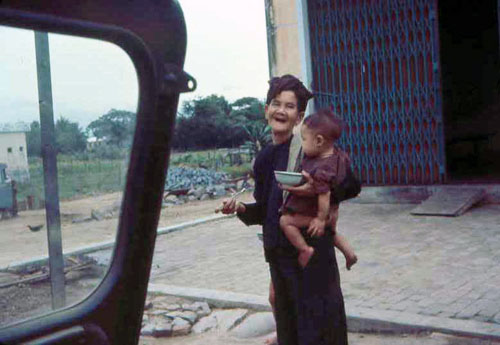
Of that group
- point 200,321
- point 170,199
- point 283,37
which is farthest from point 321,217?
point 170,199

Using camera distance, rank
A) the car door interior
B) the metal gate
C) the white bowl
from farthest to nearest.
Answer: the metal gate < the white bowl < the car door interior

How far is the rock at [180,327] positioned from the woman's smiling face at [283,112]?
6.55 ft

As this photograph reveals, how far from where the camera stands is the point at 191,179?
1939 centimetres

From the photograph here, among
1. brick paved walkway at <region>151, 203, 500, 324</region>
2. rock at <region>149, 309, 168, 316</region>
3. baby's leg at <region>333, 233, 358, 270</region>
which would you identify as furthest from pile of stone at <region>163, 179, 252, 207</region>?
baby's leg at <region>333, 233, 358, 270</region>

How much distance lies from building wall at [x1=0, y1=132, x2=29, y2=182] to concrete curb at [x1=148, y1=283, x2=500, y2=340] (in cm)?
334

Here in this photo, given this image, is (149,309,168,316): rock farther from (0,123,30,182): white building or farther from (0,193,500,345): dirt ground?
(0,123,30,182): white building

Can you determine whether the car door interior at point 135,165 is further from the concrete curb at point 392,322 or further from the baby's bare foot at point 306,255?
the concrete curb at point 392,322

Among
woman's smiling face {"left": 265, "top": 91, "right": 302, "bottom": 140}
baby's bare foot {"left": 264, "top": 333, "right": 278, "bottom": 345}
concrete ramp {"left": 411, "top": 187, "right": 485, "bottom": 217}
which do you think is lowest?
baby's bare foot {"left": 264, "top": 333, "right": 278, "bottom": 345}

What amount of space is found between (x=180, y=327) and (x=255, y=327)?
544 millimetres

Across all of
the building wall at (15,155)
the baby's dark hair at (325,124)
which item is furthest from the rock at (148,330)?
the building wall at (15,155)

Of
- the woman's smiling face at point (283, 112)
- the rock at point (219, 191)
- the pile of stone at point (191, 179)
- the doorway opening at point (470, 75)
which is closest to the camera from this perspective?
the woman's smiling face at point (283, 112)

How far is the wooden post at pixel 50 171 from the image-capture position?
125cm

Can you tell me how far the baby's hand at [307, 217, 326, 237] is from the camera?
299 cm

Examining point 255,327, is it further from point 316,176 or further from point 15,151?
point 15,151
